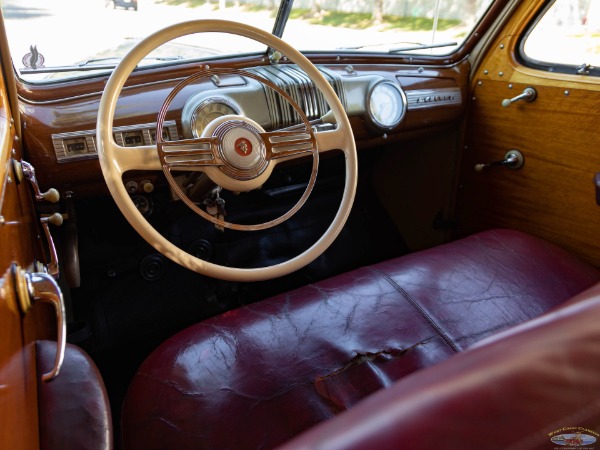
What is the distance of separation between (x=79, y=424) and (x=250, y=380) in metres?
0.33

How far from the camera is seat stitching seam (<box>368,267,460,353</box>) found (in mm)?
1171

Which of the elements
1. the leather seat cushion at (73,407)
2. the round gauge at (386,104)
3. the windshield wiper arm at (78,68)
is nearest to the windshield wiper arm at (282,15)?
the round gauge at (386,104)

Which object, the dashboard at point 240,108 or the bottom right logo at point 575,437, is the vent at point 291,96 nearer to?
the dashboard at point 240,108

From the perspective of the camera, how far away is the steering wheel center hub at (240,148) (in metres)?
1.14

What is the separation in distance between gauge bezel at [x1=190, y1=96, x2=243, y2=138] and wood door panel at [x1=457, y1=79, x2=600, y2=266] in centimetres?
108

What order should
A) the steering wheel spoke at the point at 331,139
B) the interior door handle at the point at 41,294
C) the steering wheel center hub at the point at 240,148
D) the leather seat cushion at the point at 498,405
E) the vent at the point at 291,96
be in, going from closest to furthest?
the leather seat cushion at the point at 498,405
the interior door handle at the point at 41,294
the steering wheel center hub at the point at 240,148
the steering wheel spoke at the point at 331,139
the vent at the point at 291,96

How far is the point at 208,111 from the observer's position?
4.96ft

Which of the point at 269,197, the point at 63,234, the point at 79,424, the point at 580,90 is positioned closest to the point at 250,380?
the point at 79,424

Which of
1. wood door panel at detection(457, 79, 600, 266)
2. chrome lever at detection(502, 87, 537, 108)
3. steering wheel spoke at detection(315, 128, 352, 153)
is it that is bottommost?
wood door panel at detection(457, 79, 600, 266)

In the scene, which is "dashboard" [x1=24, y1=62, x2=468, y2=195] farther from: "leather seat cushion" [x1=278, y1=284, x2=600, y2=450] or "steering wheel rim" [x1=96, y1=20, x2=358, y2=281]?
"leather seat cushion" [x1=278, y1=284, x2=600, y2=450]

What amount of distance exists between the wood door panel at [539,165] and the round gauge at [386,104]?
1.28 feet

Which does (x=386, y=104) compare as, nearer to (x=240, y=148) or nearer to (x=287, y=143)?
(x=287, y=143)

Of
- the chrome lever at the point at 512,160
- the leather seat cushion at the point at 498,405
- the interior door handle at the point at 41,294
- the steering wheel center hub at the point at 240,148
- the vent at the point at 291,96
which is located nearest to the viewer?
the leather seat cushion at the point at 498,405

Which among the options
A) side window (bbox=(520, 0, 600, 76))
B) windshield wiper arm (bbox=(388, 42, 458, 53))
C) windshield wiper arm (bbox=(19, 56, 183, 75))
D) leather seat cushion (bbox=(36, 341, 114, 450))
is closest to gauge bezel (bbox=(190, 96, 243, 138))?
windshield wiper arm (bbox=(19, 56, 183, 75))
